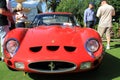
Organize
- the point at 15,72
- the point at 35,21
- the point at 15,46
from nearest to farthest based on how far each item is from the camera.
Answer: the point at 15,46
the point at 15,72
the point at 35,21

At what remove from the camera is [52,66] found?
5.29 metres

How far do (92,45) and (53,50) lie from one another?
29.0 inches

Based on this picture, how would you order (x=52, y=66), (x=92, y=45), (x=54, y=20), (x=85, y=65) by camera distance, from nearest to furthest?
(x=52, y=66), (x=85, y=65), (x=92, y=45), (x=54, y=20)

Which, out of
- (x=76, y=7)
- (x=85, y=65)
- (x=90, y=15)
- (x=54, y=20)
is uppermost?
(x=54, y=20)

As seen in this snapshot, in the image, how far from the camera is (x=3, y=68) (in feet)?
22.6

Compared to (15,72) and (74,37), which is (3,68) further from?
(74,37)

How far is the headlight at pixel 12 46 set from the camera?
5.69 metres

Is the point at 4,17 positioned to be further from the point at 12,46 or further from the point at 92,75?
the point at 92,75

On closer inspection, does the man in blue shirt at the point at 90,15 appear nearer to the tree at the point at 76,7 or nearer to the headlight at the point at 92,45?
the headlight at the point at 92,45

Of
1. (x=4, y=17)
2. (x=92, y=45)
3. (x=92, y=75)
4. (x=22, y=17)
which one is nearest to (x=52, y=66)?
(x=92, y=45)

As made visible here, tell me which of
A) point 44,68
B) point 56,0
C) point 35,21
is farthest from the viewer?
point 56,0

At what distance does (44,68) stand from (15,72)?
52.9 inches

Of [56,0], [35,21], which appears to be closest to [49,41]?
[35,21]

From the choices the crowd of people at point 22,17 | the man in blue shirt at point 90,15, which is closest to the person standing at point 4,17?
the crowd of people at point 22,17
